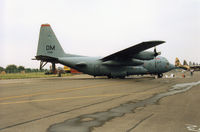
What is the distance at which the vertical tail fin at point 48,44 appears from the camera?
25.9 metres

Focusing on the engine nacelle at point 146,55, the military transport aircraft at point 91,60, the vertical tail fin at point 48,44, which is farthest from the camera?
the vertical tail fin at point 48,44

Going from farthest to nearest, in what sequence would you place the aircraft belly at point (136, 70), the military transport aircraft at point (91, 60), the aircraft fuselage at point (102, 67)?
the aircraft belly at point (136, 70), the aircraft fuselage at point (102, 67), the military transport aircraft at point (91, 60)

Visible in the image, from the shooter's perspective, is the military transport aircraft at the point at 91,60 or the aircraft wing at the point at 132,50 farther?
the military transport aircraft at the point at 91,60

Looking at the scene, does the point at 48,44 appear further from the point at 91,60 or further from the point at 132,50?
the point at 132,50

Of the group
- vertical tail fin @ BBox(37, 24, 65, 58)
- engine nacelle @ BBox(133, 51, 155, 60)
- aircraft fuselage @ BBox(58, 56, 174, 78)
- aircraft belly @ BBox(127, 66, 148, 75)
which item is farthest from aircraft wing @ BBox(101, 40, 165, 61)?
vertical tail fin @ BBox(37, 24, 65, 58)

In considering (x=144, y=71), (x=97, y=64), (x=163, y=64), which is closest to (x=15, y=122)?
(x=97, y=64)

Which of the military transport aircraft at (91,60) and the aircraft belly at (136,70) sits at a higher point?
the military transport aircraft at (91,60)

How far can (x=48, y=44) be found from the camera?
86.4 feet

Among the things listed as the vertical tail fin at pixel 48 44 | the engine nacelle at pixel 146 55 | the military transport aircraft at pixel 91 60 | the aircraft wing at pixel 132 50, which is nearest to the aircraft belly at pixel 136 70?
the military transport aircraft at pixel 91 60

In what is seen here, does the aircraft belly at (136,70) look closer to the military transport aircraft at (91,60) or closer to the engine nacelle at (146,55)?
the military transport aircraft at (91,60)

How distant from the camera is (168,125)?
4750 millimetres

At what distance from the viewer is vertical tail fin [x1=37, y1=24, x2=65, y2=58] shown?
25.9m

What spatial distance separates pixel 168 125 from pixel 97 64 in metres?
22.2

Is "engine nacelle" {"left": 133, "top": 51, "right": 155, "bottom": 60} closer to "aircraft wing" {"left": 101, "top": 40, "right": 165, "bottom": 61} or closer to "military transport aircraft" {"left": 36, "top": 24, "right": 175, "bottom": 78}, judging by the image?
"military transport aircraft" {"left": 36, "top": 24, "right": 175, "bottom": 78}
